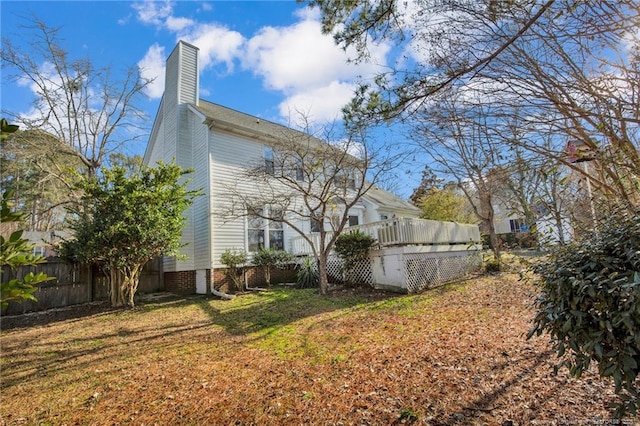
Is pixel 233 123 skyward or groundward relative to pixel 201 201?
skyward

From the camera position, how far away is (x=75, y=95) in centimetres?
1342

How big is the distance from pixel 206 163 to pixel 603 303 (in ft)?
38.0

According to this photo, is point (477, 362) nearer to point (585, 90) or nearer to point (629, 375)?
point (629, 375)

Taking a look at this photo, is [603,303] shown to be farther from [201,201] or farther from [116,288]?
[201,201]

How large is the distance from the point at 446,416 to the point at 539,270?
1.61 m

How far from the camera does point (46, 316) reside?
834 cm

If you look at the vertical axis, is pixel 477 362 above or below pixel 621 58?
below

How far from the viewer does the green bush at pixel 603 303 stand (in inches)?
76.7

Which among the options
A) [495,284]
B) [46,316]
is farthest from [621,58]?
[46,316]

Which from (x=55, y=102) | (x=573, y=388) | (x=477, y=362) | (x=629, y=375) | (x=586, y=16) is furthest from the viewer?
(x=55, y=102)

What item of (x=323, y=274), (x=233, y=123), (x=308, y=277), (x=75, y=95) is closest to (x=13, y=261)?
(x=323, y=274)

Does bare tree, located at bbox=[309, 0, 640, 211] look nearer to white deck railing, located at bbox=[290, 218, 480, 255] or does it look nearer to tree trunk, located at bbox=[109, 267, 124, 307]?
white deck railing, located at bbox=[290, 218, 480, 255]

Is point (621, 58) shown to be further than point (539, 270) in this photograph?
Yes

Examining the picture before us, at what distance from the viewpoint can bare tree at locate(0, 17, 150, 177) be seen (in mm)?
12375
